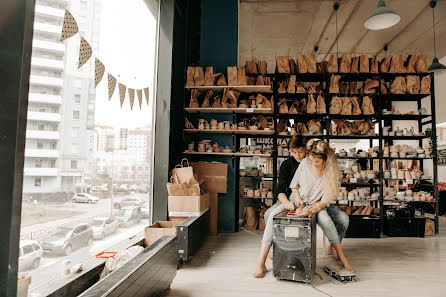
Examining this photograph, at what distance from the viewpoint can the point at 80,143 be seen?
7.49 feet

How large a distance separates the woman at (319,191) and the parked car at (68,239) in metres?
1.70

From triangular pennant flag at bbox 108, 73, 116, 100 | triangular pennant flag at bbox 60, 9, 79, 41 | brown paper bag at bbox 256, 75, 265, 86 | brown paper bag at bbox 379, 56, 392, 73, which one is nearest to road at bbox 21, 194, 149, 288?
triangular pennant flag at bbox 108, 73, 116, 100

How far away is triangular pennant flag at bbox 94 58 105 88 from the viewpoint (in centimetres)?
247

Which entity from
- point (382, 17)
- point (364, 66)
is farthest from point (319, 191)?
point (364, 66)

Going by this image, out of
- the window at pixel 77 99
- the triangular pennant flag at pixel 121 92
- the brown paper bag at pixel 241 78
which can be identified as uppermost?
the brown paper bag at pixel 241 78

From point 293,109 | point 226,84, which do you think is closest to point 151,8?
point 226,84

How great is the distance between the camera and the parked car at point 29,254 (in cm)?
166

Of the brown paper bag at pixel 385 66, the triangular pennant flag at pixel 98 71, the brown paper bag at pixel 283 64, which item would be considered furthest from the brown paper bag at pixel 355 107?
the triangular pennant flag at pixel 98 71

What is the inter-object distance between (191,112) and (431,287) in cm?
406

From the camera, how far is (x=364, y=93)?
5.40m

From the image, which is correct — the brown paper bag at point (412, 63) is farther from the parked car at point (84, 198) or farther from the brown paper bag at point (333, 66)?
the parked car at point (84, 198)

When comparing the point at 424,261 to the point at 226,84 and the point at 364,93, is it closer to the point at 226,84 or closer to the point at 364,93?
the point at 364,93

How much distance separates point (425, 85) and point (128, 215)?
17.7 ft

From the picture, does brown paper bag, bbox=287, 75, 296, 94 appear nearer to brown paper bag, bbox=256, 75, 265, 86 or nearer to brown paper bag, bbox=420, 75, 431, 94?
brown paper bag, bbox=256, 75, 265, 86
